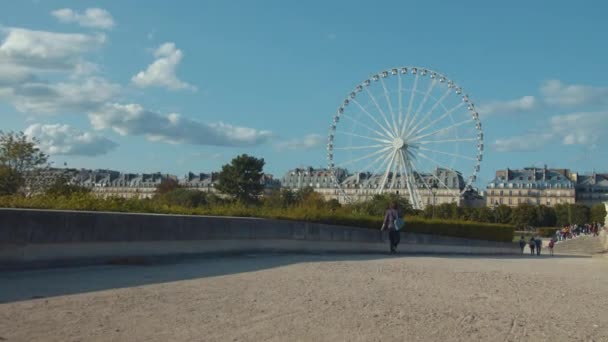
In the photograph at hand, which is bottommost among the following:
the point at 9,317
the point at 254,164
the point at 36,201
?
the point at 9,317

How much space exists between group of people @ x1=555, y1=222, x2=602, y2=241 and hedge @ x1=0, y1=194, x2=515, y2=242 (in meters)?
61.1

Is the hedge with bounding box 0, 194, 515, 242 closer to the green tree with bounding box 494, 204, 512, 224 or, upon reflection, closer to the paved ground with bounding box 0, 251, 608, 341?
the paved ground with bounding box 0, 251, 608, 341

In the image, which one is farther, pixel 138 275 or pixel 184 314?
pixel 138 275

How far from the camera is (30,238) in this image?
11.6 metres

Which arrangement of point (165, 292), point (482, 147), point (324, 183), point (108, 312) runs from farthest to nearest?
point (324, 183)
point (482, 147)
point (165, 292)
point (108, 312)

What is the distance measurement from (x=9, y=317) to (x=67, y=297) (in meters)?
1.41

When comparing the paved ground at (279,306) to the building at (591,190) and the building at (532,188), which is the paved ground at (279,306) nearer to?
the building at (532,188)

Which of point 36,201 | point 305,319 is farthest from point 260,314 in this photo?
point 36,201

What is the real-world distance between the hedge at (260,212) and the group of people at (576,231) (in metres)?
61.1

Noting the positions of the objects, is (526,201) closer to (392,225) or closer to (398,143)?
(398,143)

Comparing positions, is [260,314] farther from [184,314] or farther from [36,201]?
[36,201]

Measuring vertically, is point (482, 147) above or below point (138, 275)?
above

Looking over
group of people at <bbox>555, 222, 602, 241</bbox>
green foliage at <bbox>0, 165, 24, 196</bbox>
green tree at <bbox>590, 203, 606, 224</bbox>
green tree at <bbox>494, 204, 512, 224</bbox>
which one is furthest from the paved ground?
green tree at <bbox>590, 203, 606, 224</bbox>

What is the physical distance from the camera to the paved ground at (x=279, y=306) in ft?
24.0
